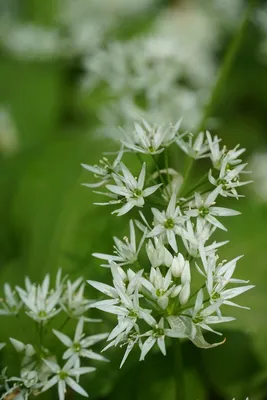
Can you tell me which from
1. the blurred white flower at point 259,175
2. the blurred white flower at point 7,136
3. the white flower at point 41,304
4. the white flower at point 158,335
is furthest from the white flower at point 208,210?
the blurred white flower at point 7,136

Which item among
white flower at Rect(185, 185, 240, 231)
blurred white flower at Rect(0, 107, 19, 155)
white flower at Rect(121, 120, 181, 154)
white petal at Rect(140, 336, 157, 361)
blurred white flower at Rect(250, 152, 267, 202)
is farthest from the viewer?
blurred white flower at Rect(0, 107, 19, 155)

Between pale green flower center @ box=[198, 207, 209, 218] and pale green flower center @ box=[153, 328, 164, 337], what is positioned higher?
pale green flower center @ box=[198, 207, 209, 218]

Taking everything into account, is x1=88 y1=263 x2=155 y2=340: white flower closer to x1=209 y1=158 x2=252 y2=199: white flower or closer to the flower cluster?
the flower cluster

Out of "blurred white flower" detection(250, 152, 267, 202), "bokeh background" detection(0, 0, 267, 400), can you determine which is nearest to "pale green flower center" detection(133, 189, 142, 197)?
"bokeh background" detection(0, 0, 267, 400)

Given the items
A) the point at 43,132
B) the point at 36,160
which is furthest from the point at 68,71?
the point at 36,160

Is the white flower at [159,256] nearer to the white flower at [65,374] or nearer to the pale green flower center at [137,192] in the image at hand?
the pale green flower center at [137,192]

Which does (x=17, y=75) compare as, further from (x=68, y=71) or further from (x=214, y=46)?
(x=214, y=46)

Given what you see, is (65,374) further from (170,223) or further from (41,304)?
(170,223)
